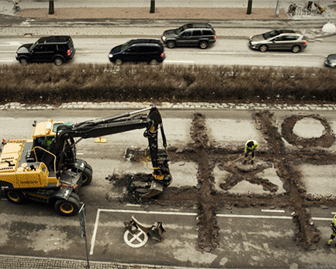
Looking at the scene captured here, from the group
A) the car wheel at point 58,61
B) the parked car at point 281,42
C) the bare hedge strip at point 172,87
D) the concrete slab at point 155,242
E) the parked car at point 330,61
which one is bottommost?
the concrete slab at point 155,242

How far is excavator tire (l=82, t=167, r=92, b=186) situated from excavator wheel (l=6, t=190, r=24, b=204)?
2742 millimetres

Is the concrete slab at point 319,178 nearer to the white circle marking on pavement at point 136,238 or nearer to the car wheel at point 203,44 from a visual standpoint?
the white circle marking on pavement at point 136,238

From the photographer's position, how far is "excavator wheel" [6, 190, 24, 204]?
608 inches

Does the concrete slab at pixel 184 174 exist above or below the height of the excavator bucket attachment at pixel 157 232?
above

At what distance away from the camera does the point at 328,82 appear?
23562 mm

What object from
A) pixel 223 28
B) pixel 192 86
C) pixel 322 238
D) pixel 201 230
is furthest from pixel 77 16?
pixel 322 238

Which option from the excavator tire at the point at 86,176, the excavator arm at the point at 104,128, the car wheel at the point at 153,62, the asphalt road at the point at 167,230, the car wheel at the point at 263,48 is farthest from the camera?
the car wheel at the point at 263,48

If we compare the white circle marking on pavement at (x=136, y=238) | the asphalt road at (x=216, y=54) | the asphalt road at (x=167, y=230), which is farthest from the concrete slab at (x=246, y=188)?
the asphalt road at (x=216, y=54)

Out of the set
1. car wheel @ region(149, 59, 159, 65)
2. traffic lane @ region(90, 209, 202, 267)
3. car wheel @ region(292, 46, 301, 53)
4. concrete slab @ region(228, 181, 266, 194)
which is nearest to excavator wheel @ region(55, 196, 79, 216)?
traffic lane @ region(90, 209, 202, 267)

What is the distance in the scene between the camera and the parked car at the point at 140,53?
87.8ft

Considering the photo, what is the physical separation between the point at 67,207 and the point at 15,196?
7.96ft

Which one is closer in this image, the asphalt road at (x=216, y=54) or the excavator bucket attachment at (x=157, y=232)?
the excavator bucket attachment at (x=157, y=232)

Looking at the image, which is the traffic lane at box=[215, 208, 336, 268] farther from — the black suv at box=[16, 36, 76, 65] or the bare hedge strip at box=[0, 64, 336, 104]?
the black suv at box=[16, 36, 76, 65]

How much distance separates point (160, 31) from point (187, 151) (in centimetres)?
1693
